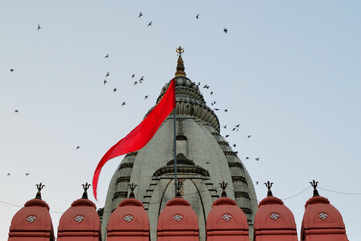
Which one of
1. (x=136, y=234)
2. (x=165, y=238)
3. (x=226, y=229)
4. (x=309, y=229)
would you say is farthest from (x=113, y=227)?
(x=309, y=229)

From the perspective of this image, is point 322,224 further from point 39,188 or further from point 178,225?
point 39,188

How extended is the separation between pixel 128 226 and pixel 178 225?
202 cm

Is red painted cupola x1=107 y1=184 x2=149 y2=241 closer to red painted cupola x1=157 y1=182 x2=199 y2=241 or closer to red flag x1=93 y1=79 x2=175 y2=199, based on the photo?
red painted cupola x1=157 y1=182 x2=199 y2=241

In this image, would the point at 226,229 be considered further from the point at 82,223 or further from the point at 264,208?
the point at 82,223

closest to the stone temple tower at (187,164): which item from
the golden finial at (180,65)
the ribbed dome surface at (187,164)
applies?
the ribbed dome surface at (187,164)

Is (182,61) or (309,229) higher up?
(182,61)

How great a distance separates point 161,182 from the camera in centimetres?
3084

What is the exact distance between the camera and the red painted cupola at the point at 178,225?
18.7 m

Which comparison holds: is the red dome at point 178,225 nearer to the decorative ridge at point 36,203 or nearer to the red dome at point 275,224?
the red dome at point 275,224

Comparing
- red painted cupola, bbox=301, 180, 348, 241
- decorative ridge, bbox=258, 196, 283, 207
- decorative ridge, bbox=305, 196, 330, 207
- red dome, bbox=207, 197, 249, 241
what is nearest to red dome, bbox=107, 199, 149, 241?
red dome, bbox=207, 197, 249, 241

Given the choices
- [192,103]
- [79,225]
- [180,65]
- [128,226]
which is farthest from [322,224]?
[180,65]

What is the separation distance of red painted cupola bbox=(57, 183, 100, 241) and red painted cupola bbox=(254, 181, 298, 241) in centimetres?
655

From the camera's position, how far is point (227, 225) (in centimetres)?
1892

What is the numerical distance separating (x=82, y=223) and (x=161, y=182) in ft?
39.7
